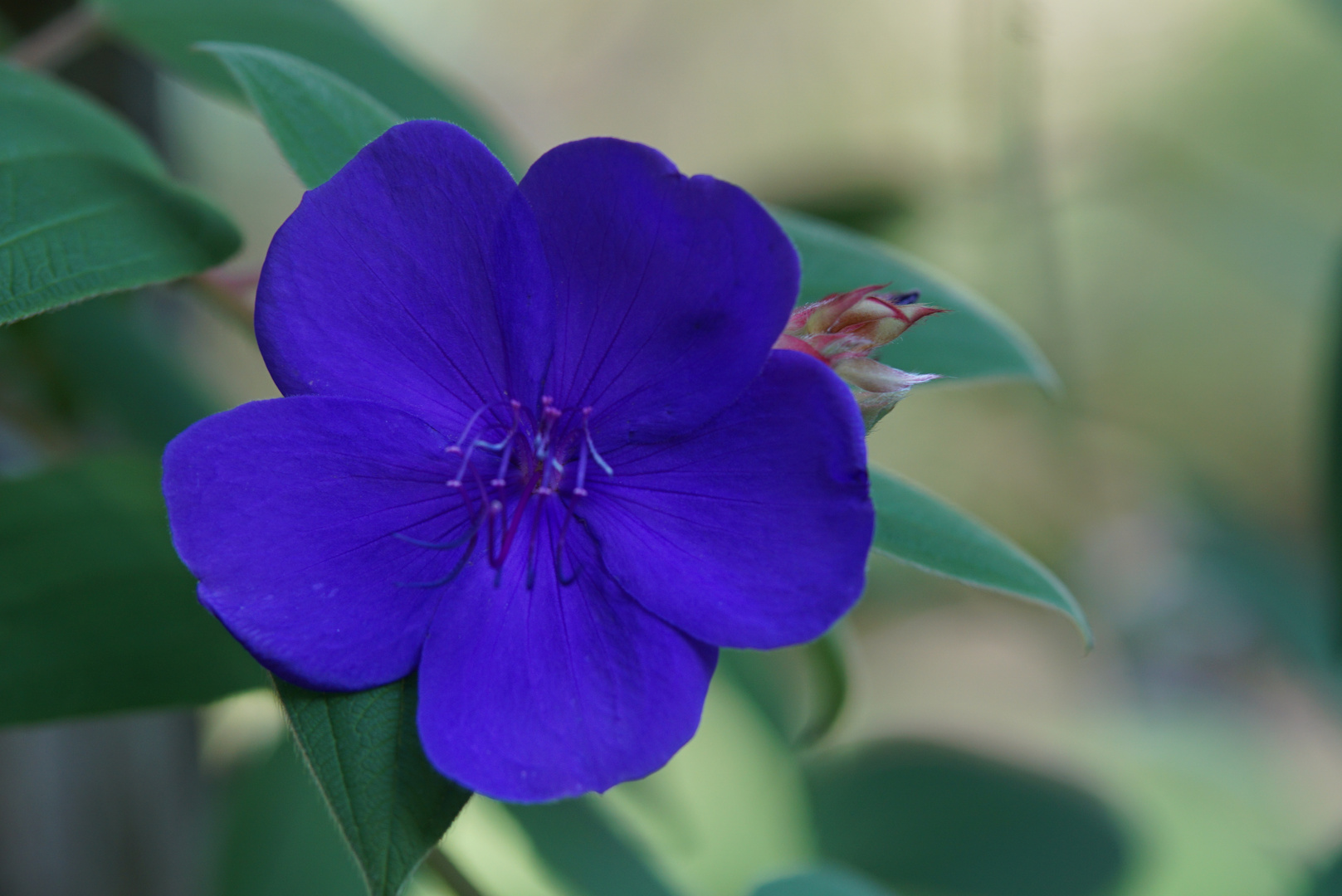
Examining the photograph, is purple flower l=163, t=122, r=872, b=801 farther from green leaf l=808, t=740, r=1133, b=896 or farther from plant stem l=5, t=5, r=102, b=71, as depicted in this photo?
green leaf l=808, t=740, r=1133, b=896

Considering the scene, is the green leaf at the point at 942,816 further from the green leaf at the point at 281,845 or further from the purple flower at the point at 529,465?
the purple flower at the point at 529,465

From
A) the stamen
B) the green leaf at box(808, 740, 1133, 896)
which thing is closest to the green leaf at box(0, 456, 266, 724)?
the stamen

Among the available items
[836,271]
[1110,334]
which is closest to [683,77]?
[1110,334]

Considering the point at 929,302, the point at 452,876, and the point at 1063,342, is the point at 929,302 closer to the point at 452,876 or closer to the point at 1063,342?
the point at 452,876

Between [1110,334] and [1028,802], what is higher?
[1028,802]

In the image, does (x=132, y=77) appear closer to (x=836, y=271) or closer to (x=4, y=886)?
(x=4, y=886)

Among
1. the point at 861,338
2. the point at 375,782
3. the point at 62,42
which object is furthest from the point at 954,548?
the point at 62,42
